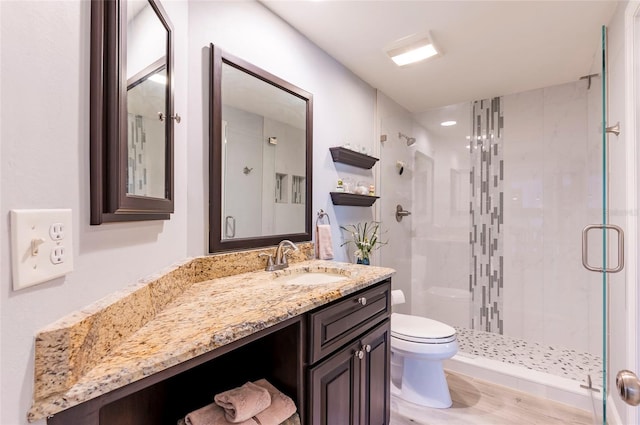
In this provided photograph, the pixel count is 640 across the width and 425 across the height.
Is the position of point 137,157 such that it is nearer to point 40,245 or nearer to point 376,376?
point 40,245

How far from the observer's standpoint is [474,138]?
3062mm

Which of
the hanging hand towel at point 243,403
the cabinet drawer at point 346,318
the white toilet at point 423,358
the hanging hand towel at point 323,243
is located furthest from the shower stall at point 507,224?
the hanging hand towel at point 243,403

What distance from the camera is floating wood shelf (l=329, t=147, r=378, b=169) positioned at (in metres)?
2.11

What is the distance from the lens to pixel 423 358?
6.13 feet

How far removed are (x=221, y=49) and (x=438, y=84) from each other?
199cm

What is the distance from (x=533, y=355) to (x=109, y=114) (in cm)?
329

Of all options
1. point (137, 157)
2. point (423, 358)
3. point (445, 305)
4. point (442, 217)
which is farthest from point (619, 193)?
point (137, 157)

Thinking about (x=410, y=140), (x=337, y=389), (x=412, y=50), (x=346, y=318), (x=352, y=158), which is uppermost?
(x=412, y=50)

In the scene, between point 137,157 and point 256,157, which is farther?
point 256,157

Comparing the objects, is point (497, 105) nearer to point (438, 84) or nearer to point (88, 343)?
point (438, 84)

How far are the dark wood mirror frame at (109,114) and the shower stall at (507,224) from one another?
90.4 inches

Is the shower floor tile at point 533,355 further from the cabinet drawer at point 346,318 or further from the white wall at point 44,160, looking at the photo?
the white wall at point 44,160

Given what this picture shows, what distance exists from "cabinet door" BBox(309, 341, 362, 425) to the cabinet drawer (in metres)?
0.05

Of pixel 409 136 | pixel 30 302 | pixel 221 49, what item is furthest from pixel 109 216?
pixel 409 136
